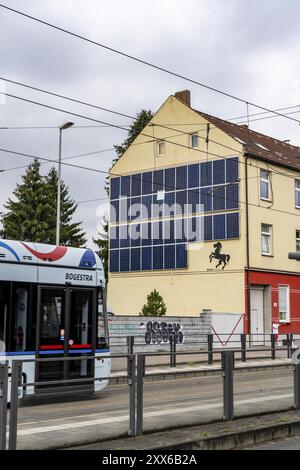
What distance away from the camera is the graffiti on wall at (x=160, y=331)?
29353 mm

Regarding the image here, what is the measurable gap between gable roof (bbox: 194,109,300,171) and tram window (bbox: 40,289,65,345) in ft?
85.8

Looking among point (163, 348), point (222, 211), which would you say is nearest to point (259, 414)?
point (163, 348)

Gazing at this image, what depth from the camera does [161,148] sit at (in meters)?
43.3

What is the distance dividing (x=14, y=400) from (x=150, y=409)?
1.96 metres

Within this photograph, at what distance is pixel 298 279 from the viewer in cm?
4159

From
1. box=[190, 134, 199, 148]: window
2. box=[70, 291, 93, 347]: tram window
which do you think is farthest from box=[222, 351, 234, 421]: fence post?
box=[190, 134, 199, 148]: window

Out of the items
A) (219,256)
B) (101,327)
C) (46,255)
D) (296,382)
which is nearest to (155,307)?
(219,256)

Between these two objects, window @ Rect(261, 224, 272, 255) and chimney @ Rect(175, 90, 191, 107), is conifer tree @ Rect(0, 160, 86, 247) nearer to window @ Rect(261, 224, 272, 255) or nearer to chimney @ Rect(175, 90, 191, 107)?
chimney @ Rect(175, 90, 191, 107)

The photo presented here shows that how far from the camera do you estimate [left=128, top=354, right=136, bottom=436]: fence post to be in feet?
27.8

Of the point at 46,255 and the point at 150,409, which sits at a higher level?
the point at 46,255

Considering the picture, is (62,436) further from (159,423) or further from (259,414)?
(259,414)

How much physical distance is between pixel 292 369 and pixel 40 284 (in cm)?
536

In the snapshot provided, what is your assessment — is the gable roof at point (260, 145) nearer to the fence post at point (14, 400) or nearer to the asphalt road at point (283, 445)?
the asphalt road at point (283, 445)

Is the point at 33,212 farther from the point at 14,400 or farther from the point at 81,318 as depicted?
the point at 14,400
